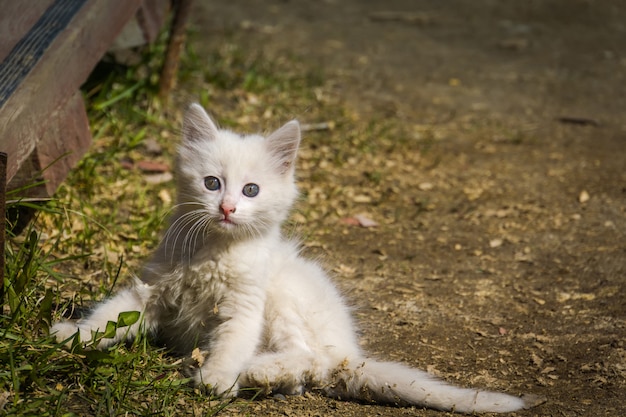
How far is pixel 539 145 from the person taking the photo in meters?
5.82

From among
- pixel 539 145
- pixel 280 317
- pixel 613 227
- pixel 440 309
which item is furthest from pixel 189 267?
pixel 539 145

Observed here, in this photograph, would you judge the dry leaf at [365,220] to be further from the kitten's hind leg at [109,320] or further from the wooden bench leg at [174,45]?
the kitten's hind leg at [109,320]

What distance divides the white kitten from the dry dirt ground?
14 centimetres

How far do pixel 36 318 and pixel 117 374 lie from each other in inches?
17.2

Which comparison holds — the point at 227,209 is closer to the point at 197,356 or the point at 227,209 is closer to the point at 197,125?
the point at 197,125

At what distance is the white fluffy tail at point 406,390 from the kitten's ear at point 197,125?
41.0 inches

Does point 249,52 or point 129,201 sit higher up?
point 249,52

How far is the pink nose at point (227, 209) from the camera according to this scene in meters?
2.79

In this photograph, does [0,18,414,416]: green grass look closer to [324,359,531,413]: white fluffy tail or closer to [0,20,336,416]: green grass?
[0,20,336,416]: green grass

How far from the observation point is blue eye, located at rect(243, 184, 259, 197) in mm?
2889

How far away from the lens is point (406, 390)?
273 centimetres

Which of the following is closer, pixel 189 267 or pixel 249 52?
pixel 189 267

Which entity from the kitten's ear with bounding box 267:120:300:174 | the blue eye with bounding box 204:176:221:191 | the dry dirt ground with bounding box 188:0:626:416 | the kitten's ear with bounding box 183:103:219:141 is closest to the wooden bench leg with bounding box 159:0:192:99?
the dry dirt ground with bounding box 188:0:626:416

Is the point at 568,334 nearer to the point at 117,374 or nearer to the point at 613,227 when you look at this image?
the point at 613,227
